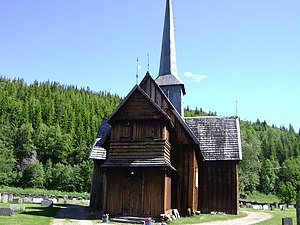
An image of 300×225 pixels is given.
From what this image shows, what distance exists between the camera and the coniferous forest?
271 ft

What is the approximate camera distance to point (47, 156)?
10562 cm

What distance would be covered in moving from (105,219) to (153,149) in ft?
17.8

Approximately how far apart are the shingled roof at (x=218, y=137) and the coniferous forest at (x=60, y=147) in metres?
30.8

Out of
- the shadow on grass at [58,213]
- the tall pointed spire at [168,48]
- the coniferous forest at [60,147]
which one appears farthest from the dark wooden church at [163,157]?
the coniferous forest at [60,147]

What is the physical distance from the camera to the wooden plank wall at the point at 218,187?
29.5 metres

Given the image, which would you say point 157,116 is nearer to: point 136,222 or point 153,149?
point 153,149

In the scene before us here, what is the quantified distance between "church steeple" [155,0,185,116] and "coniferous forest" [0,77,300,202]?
32.4m

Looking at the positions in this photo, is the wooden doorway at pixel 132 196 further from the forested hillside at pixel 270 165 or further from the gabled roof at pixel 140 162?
the forested hillside at pixel 270 165

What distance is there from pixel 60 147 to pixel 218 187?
81566mm

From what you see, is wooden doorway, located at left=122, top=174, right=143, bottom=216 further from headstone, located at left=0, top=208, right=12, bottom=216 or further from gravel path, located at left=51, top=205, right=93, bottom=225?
headstone, located at left=0, top=208, right=12, bottom=216

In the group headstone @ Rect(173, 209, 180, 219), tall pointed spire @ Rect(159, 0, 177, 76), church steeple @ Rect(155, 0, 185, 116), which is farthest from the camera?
tall pointed spire @ Rect(159, 0, 177, 76)

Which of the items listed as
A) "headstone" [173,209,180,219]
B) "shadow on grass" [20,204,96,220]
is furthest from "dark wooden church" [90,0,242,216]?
"shadow on grass" [20,204,96,220]

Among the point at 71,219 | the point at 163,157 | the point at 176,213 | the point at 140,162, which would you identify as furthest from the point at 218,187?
the point at 71,219

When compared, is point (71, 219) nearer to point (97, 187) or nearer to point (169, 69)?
point (97, 187)
